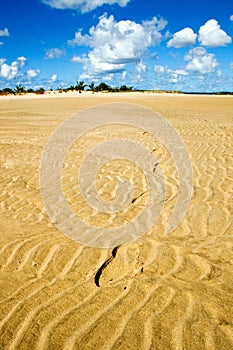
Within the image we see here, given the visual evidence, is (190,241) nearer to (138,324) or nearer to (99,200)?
(138,324)

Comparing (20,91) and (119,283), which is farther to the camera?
(20,91)

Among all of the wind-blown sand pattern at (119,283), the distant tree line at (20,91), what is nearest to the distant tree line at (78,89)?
the distant tree line at (20,91)

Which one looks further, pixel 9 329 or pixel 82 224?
pixel 82 224

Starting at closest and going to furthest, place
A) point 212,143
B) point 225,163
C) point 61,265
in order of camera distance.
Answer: point 61,265
point 225,163
point 212,143

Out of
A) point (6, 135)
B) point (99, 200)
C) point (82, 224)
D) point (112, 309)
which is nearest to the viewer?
point (112, 309)

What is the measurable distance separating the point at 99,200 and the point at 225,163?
3.87m

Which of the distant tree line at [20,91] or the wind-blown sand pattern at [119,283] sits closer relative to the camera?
the wind-blown sand pattern at [119,283]

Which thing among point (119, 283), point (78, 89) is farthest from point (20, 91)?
point (119, 283)

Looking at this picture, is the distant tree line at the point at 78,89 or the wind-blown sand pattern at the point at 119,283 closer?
the wind-blown sand pattern at the point at 119,283

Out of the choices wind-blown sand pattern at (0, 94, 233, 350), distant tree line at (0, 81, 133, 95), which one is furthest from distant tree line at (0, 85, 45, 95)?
wind-blown sand pattern at (0, 94, 233, 350)

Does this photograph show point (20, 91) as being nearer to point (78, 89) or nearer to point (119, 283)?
point (78, 89)

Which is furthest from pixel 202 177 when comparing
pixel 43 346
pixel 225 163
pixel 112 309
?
pixel 43 346

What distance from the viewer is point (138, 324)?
2379 millimetres

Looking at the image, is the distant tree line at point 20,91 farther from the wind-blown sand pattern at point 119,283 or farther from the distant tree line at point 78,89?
the wind-blown sand pattern at point 119,283
